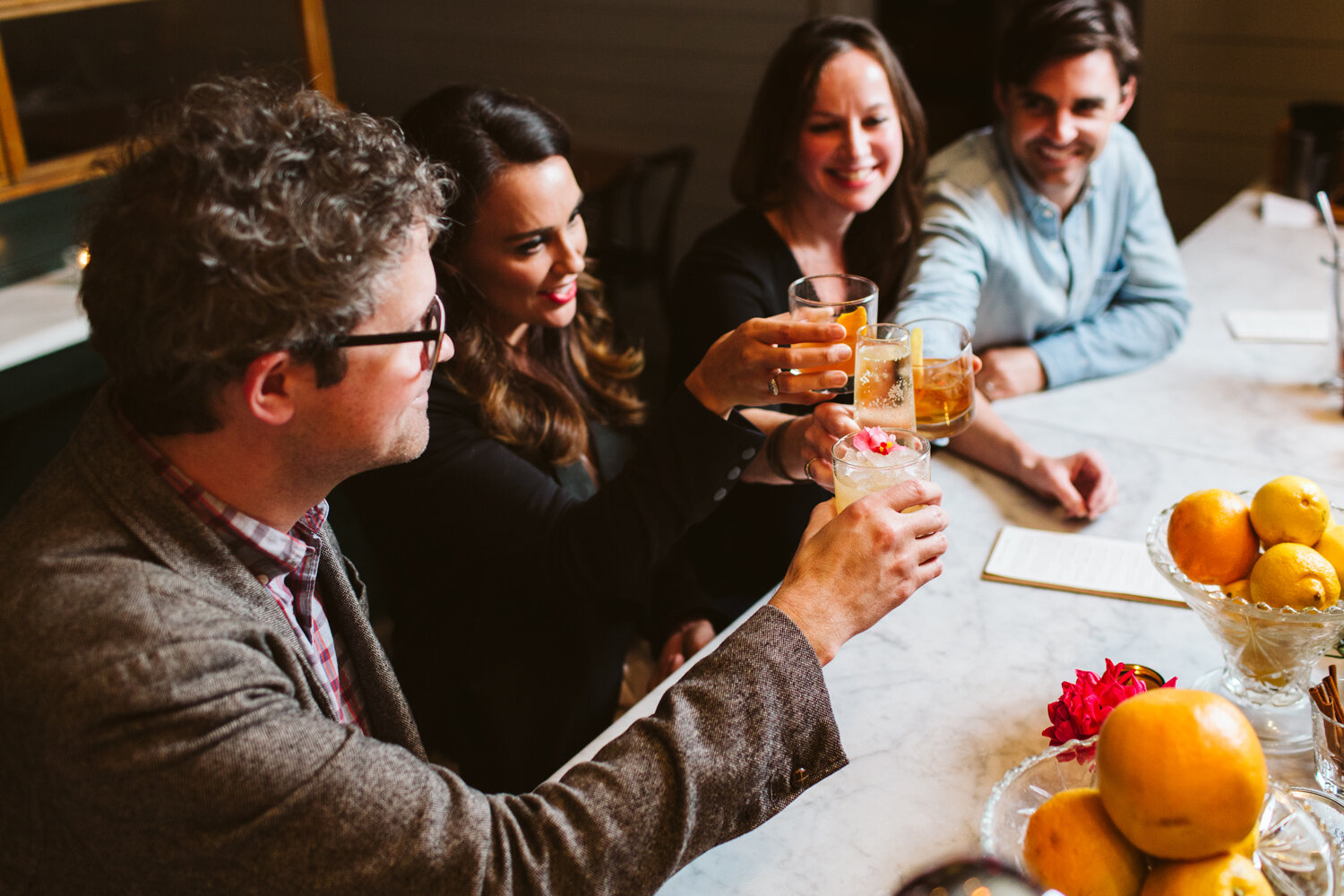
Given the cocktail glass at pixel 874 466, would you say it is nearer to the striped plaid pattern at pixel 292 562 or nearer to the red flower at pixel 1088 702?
the red flower at pixel 1088 702

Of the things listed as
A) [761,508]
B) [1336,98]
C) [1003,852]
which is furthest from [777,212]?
[1336,98]

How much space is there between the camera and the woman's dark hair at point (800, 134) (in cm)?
222

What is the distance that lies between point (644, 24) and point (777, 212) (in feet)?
10.4

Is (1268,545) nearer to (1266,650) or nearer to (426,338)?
(1266,650)

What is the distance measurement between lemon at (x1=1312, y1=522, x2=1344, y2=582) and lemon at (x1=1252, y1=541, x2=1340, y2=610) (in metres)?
0.02

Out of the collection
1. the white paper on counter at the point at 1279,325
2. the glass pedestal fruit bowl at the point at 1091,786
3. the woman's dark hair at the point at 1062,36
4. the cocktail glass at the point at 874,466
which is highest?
the woman's dark hair at the point at 1062,36

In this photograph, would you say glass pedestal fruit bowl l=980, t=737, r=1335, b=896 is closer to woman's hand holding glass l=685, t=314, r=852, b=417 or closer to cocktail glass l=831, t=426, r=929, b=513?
cocktail glass l=831, t=426, r=929, b=513

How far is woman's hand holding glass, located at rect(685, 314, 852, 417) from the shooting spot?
4.68 ft

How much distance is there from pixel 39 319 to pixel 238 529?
87.8 inches

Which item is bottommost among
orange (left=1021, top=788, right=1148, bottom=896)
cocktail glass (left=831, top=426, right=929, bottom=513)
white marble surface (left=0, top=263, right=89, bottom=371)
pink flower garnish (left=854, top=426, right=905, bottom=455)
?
white marble surface (left=0, top=263, right=89, bottom=371)

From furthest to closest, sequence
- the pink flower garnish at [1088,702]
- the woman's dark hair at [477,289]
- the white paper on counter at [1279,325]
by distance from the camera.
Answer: the white paper on counter at [1279,325], the woman's dark hair at [477,289], the pink flower garnish at [1088,702]

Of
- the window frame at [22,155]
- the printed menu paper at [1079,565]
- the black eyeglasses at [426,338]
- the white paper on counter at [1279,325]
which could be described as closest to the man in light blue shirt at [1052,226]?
the white paper on counter at [1279,325]

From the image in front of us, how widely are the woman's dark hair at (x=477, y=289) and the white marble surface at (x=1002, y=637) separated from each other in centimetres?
59

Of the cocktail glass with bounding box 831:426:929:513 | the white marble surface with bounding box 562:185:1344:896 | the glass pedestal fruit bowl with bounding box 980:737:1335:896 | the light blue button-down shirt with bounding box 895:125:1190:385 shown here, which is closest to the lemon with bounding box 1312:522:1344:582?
the white marble surface with bounding box 562:185:1344:896
